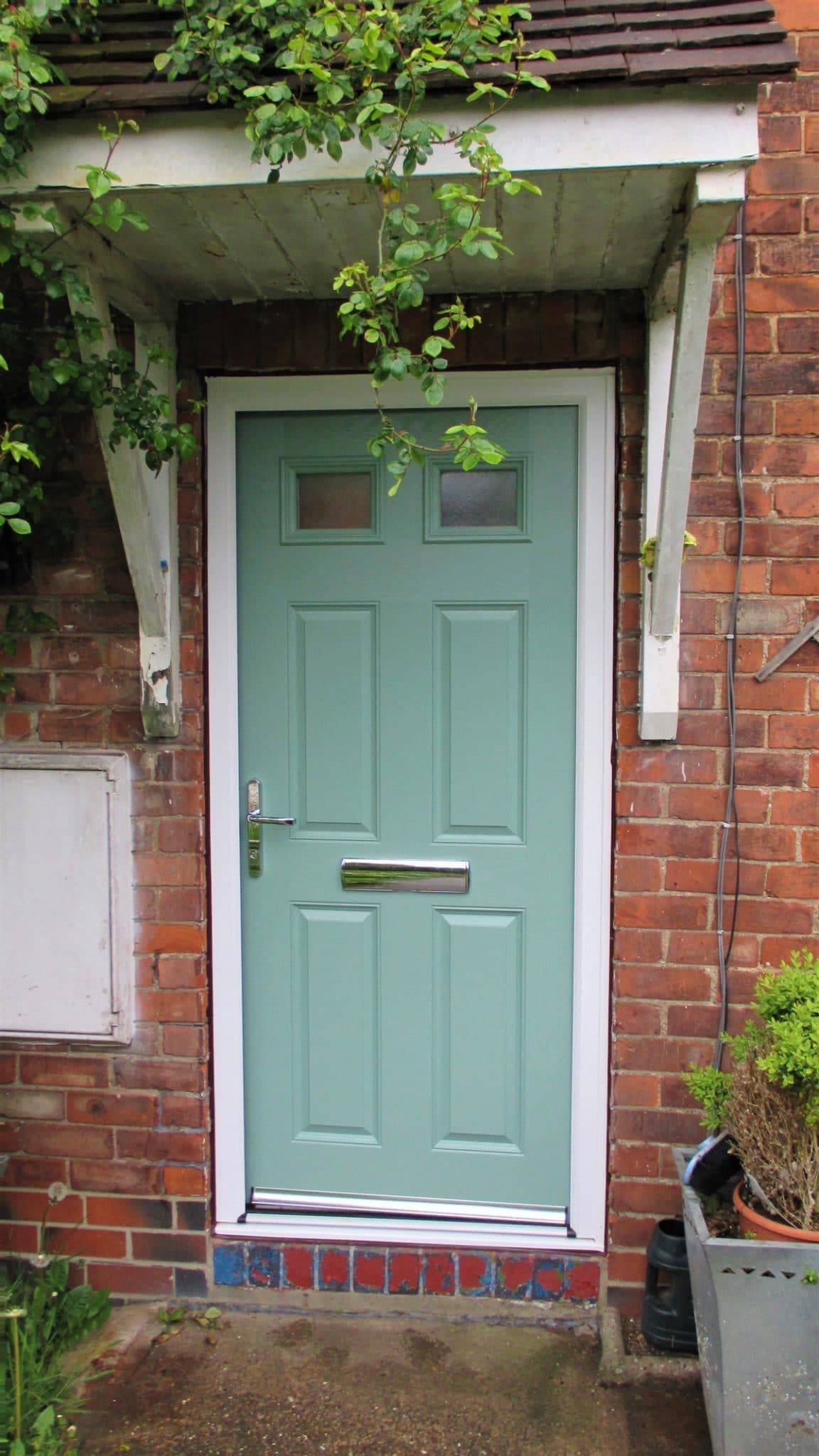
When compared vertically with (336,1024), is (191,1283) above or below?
below

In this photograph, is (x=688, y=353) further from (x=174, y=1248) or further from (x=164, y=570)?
(x=174, y=1248)

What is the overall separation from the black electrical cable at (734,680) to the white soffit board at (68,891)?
153 cm

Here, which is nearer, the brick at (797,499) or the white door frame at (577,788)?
the brick at (797,499)

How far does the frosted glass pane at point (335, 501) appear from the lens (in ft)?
8.64

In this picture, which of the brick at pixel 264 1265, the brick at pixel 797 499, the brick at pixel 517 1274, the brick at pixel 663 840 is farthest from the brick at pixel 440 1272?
the brick at pixel 797 499

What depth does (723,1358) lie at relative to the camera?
1963 mm

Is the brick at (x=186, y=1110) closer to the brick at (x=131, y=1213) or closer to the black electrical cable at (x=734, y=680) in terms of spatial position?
the brick at (x=131, y=1213)

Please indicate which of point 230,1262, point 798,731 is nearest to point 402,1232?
point 230,1262

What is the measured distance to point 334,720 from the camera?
8.71 feet

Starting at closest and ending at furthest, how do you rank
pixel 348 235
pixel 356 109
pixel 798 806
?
1. pixel 356 109
2. pixel 348 235
3. pixel 798 806

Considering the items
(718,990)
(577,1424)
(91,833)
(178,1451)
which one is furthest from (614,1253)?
(91,833)

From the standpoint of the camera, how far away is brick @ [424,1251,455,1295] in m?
2.61

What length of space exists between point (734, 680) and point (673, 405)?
28.6 inches

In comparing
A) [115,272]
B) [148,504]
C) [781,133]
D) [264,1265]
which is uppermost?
[781,133]
